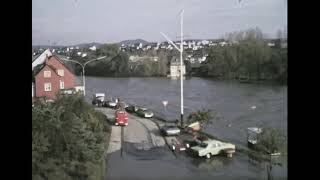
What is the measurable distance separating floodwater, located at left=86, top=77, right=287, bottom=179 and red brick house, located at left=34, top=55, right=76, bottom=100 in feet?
0.45

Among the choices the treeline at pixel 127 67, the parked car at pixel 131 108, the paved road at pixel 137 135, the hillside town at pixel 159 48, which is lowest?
the paved road at pixel 137 135

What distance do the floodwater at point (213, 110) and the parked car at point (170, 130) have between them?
0.07m

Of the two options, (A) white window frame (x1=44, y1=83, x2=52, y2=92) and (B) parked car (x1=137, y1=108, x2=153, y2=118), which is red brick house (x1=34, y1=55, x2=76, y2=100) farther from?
(B) parked car (x1=137, y1=108, x2=153, y2=118)

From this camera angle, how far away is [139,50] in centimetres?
263

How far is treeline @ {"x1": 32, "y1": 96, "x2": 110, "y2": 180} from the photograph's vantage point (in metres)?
2.48

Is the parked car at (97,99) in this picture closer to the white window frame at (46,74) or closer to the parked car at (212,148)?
the white window frame at (46,74)

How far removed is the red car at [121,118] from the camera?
257cm

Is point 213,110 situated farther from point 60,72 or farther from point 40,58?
point 40,58

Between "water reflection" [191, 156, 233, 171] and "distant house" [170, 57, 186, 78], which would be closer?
"water reflection" [191, 156, 233, 171]

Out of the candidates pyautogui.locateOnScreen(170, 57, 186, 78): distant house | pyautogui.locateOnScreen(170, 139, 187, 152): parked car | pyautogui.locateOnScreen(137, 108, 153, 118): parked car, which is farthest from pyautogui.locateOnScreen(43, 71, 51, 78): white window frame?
pyautogui.locateOnScreen(170, 139, 187, 152): parked car

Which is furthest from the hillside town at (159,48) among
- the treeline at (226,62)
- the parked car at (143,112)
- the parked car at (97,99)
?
the parked car at (143,112)
